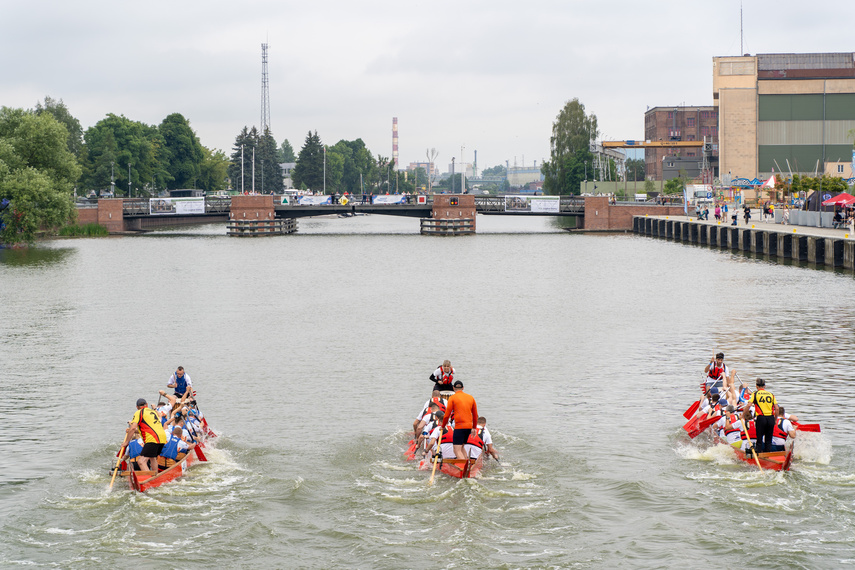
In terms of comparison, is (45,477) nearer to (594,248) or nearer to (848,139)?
(594,248)

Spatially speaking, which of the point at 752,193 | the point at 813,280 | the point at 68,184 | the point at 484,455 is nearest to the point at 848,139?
the point at 752,193

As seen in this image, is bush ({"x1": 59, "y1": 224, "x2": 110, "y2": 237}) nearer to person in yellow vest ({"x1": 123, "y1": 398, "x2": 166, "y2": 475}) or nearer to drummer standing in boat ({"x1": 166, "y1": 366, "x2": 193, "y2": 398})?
drummer standing in boat ({"x1": 166, "y1": 366, "x2": 193, "y2": 398})

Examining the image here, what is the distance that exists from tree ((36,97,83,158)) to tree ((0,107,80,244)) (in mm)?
70305

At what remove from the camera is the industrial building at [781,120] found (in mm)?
131250

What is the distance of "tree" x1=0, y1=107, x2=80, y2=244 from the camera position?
84.1 m

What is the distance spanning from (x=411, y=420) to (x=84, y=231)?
90.6 meters

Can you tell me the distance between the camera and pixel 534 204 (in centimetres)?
11494

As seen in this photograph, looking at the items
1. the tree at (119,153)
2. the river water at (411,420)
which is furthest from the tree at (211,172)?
the river water at (411,420)

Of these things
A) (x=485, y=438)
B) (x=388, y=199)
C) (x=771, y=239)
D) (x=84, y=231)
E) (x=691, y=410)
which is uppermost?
(x=388, y=199)

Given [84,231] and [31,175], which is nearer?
[31,175]

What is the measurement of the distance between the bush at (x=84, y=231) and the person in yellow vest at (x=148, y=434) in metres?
90.2

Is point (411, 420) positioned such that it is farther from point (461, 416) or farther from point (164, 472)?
point (164, 472)

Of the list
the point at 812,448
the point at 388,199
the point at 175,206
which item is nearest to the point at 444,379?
the point at 812,448

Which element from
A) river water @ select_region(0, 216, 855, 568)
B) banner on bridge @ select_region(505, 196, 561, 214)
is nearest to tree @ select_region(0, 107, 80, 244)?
river water @ select_region(0, 216, 855, 568)
